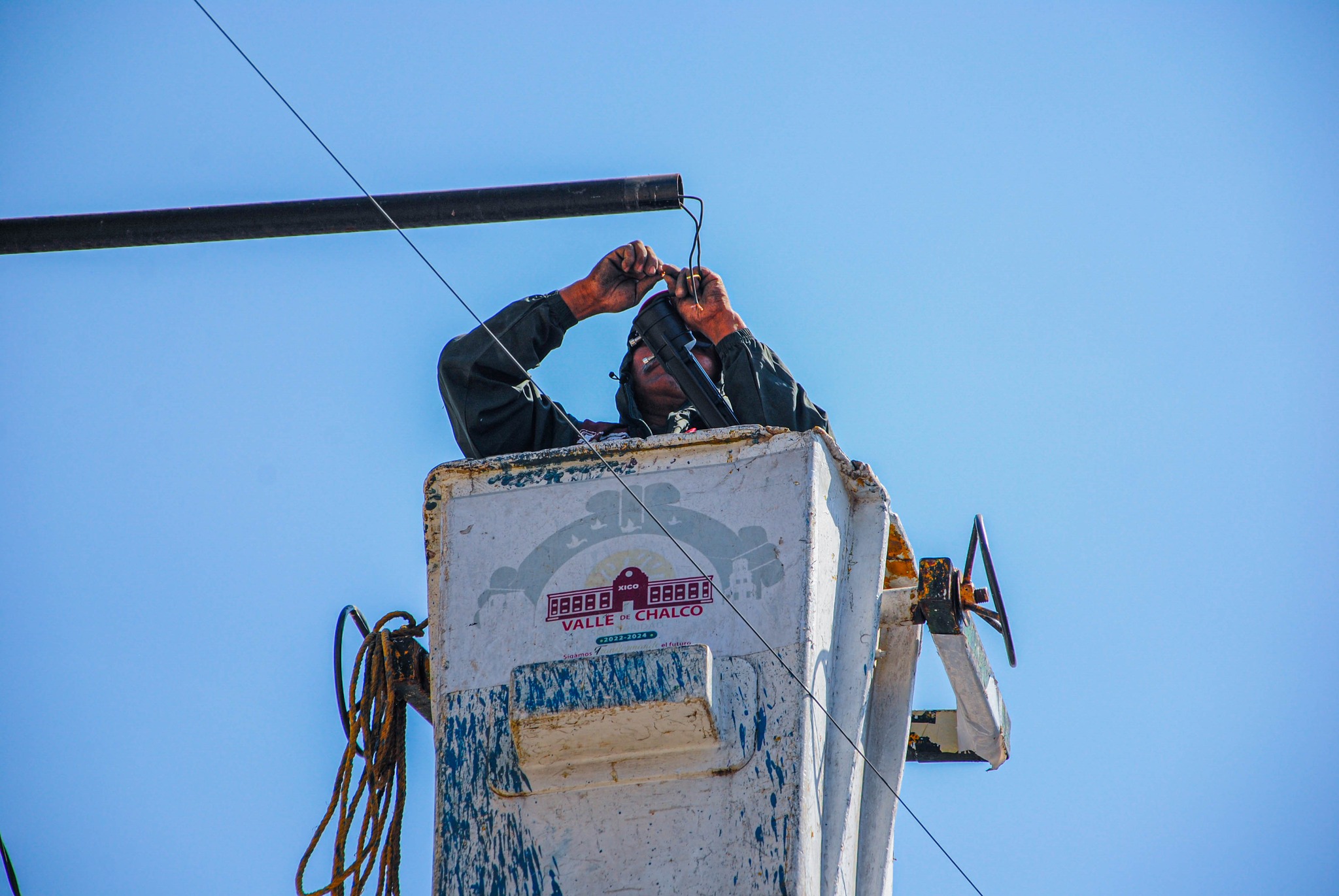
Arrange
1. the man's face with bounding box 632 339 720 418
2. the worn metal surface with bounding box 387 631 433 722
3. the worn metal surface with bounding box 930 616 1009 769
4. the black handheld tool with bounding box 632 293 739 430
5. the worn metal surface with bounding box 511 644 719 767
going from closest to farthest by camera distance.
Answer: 1. the worn metal surface with bounding box 511 644 719 767
2. the worn metal surface with bounding box 387 631 433 722
3. the worn metal surface with bounding box 930 616 1009 769
4. the black handheld tool with bounding box 632 293 739 430
5. the man's face with bounding box 632 339 720 418

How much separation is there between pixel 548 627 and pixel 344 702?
633 millimetres

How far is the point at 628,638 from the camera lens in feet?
9.65

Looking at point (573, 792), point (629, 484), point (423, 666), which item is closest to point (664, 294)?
point (629, 484)

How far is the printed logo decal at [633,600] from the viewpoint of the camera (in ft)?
9.70

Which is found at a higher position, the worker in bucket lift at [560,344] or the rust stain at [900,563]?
the worker in bucket lift at [560,344]

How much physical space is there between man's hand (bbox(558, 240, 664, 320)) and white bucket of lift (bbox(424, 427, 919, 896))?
0.96 meters

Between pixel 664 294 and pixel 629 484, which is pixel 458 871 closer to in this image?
pixel 629 484

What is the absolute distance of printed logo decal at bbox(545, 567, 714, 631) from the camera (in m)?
2.96

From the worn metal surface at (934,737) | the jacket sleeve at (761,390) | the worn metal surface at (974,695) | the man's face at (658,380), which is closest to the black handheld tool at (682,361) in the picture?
the jacket sleeve at (761,390)

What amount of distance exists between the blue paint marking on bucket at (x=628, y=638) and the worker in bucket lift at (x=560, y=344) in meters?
1.02

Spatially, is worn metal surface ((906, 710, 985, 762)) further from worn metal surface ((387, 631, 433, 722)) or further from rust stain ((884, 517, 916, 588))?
worn metal surface ((387, 631, 433, 722))

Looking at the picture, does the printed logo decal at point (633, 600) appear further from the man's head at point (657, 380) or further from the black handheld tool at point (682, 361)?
the man's head at point (657, 380)

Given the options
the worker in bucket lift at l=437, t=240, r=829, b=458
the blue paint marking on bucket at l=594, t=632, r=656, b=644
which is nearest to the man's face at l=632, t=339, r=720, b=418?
the worker in bucket lift at l=437, t=240, r=829, b=458

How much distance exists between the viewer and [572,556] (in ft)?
10.0
